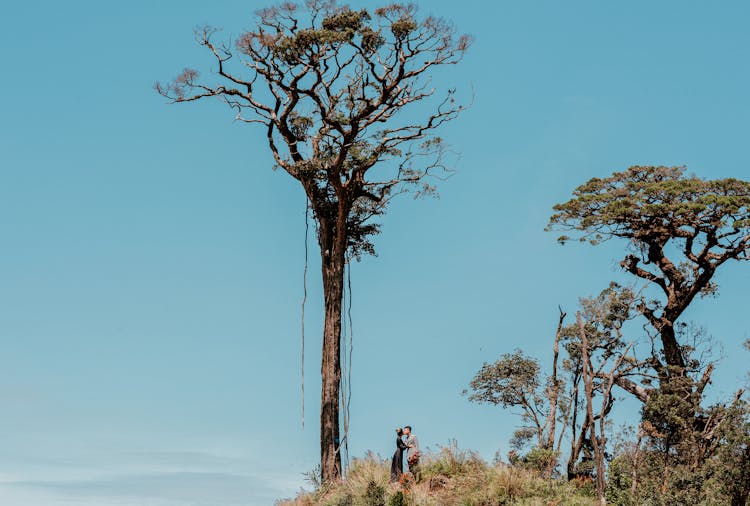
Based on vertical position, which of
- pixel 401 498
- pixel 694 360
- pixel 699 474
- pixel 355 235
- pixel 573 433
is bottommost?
pixel 401 498

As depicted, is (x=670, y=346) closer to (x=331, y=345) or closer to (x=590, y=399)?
(x=590, y=399)

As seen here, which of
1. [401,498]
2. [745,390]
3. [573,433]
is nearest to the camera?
[401,498]

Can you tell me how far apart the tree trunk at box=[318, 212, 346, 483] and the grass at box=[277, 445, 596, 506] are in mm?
1311

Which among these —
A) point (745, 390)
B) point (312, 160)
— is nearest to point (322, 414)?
point (312, 160)

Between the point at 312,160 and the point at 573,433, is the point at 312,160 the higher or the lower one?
the higher one

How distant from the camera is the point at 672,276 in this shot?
111 ft

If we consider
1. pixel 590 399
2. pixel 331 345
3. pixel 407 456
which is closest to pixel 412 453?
pixel 407 456

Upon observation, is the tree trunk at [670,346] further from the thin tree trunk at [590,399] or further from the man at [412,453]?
the man at [412,453]

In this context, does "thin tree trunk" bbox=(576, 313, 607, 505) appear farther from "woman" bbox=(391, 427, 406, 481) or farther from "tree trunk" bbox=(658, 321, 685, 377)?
"woman" bbox=(391, 427, 406, 481)

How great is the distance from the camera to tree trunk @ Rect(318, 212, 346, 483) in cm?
2480

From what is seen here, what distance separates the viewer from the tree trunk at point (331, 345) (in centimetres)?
2480

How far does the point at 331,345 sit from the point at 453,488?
6.19 metres

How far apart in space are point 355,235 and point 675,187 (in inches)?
493

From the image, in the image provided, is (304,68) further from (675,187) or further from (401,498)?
(675,187)
